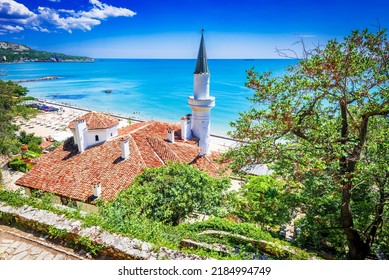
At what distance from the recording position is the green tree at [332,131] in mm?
4934

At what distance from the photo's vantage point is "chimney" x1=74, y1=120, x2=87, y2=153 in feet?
46.2

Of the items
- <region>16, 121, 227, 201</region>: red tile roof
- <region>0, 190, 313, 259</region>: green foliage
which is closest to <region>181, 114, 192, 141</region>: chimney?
<region>16, 121, 227, 201</region>: red tile roof

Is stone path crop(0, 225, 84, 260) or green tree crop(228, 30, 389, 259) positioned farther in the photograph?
green tree crop(228, 30, 389, 259)

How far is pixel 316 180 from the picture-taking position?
557cm

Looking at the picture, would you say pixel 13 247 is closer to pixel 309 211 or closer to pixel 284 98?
pixel 284 98

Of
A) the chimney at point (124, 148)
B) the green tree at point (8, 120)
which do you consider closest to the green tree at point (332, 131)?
the chimney at point (124, 148)

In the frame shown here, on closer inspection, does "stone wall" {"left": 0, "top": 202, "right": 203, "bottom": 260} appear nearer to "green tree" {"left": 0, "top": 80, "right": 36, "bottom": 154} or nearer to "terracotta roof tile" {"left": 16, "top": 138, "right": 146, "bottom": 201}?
"terracotta roof tile" {"left": 16, "top": 138, "right": 146, "bottom": 201}

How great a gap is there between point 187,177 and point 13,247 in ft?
17.8

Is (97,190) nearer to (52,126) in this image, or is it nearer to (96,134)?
(96,134)

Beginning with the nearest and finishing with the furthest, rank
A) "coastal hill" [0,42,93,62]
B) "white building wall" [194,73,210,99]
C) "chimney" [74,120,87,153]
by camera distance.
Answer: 1. "coastal hill" [0,42,93,62]
2. "chimney" [74,120,87,153]
3. "white building wall" [194,73,210,99]

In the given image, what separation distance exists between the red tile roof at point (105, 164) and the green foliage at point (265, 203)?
385 cm

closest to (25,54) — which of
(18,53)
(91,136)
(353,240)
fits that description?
(18,53)

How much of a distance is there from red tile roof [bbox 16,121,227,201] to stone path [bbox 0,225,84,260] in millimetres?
6032
